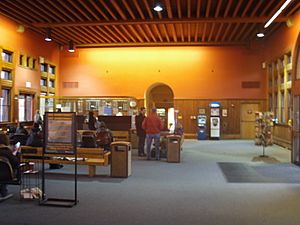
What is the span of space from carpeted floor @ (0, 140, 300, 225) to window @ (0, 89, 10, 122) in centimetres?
562

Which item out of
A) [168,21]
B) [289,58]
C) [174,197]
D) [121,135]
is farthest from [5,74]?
[289,58]

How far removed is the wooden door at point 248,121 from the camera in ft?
61.4

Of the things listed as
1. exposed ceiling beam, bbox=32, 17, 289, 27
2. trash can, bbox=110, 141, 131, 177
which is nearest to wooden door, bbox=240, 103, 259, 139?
exposed ceiling beam, bbox=32, 17, 289, 27

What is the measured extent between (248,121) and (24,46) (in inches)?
466

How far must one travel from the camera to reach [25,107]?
15273 millimetres

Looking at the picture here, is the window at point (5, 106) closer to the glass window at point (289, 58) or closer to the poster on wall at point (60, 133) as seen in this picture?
the poster on wall at point (60, 133)

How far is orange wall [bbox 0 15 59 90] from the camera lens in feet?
44.2

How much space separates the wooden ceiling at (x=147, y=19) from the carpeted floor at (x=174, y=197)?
5.79 metres

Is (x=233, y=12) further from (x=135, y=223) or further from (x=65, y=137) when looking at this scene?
(x=135, y=223)

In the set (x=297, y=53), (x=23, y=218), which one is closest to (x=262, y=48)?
(x=297, y=53)

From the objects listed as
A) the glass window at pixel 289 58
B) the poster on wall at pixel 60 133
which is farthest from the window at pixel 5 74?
the glass window at pixel 289 58

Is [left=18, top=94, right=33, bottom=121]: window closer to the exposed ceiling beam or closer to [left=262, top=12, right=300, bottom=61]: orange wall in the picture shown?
the exposed ceiling beam

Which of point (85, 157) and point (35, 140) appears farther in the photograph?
point (35, 140)

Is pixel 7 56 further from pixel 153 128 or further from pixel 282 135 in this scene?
pixel 282 135
